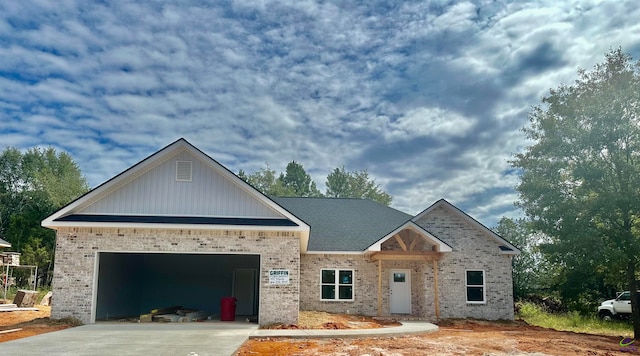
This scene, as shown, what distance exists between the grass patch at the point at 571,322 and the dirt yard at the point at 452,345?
4854mm

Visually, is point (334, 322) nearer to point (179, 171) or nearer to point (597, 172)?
point (179, 171)

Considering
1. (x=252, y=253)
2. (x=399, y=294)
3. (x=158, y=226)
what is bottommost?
(x=399, y=294)

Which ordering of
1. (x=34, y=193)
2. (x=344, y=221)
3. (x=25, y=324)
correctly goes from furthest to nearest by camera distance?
(x=34, y=193) → (x=344, y=221) → (x=25, y=324)

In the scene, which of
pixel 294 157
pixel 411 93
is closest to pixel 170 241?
pixel 411 93

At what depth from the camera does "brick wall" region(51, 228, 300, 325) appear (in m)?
16.3

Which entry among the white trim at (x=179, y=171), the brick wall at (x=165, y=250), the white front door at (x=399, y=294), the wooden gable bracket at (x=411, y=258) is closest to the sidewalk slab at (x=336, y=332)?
the brick wall at (x=165, y=250)

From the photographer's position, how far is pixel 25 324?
628 inches

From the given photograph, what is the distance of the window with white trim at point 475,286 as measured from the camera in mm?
22391

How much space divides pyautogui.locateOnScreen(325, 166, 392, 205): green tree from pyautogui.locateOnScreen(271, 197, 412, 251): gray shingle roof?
1050 inches

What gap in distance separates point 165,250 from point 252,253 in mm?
2832

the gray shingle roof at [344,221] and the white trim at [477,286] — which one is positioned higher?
the gray shingle roof at [344,221]

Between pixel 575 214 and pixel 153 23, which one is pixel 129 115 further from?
pixel 575 214

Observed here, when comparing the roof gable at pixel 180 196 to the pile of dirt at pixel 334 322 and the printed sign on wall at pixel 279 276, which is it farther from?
the pile of dirt at pixel 334 322

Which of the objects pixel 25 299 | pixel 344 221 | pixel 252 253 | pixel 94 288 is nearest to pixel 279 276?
pixel 252 253
